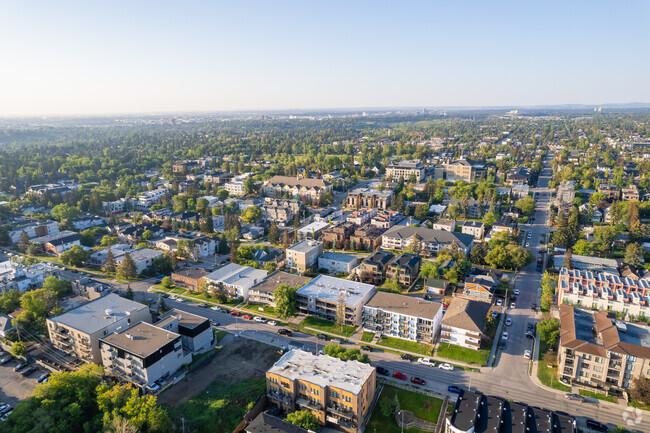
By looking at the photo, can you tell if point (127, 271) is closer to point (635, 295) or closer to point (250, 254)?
point (250, 254)

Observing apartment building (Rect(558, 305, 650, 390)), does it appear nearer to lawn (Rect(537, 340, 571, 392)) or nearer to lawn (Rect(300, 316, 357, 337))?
lawn (Rect(537, 340, 571, 392))

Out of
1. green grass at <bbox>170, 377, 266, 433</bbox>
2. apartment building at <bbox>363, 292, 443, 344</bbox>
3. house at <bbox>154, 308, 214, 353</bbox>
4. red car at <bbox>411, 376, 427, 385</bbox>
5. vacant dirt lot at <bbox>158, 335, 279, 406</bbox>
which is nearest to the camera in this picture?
green grass at <bbox>170, 377, 266, 433</bbox>

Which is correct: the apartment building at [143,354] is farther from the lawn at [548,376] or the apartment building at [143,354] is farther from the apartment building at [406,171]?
the apartment building at [406,171]

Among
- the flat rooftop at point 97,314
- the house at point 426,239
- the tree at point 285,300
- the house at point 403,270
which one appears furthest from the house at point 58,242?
the house at point 426,239

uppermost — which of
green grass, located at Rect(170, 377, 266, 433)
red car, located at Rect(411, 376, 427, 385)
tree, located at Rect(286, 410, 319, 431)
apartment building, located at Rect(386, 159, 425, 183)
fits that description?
apartment building, located at Rect(386, 159, 425, 183)

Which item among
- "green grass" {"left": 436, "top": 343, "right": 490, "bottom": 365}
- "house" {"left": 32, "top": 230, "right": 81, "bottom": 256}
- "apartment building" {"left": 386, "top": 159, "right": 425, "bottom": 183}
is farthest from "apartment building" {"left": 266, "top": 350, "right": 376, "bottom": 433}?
"apartment building" {"left": 386, "top": 159, "right": 425, "bottom": 183}

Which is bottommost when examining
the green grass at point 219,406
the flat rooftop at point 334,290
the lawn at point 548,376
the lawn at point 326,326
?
the lawn at point 326,326

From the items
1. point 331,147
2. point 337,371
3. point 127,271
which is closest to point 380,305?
point 337,371
